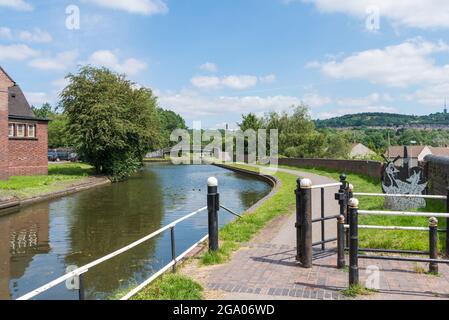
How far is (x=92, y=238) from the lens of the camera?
1203 cm

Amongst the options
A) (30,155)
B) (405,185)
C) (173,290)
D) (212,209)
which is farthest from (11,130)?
(173,290)

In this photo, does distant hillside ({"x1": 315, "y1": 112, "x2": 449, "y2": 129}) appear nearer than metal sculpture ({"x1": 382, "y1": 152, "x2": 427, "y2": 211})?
No

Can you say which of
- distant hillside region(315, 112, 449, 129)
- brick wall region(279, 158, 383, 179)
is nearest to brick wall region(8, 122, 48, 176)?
brick wall region(279, 158, 383, 179)

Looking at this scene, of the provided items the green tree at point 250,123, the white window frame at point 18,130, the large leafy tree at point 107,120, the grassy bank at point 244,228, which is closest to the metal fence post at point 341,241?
the grassy bank at point 244,228

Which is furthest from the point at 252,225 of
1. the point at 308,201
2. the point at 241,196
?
the point at 241,196

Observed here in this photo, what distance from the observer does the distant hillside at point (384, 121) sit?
162 m

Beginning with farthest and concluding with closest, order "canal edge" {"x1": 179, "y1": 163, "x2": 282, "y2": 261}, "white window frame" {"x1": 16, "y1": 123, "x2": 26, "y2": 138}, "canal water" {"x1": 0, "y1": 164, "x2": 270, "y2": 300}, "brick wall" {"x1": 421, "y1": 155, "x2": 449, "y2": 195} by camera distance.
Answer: "white window frame" {"x1": 16, "y1": 123, "x2": 26, "y2": 138}
"brick wall" {"x1": 421, "y1": 155, "x2": 449, "y2": 195}
"canal water" {"x1": 0, "y1": 164, "x2": 270, "y2": 300}
"canal edge" {"x1": 179, "y1": 163, "x2": 282, "y2": 261}

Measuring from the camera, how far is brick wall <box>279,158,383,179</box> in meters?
25.1

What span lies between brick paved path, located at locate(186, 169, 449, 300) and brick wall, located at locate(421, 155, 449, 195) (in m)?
6.60

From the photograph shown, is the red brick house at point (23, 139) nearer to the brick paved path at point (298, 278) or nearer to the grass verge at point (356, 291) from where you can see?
the brick paved path at point (298, 278)

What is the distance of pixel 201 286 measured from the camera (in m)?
5.57

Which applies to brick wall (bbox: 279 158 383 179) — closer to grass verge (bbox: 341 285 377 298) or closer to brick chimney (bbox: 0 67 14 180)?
grass verge (bbox: 341 285 377 298)

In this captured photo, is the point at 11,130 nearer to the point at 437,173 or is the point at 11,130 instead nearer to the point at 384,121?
the point at 437,173
